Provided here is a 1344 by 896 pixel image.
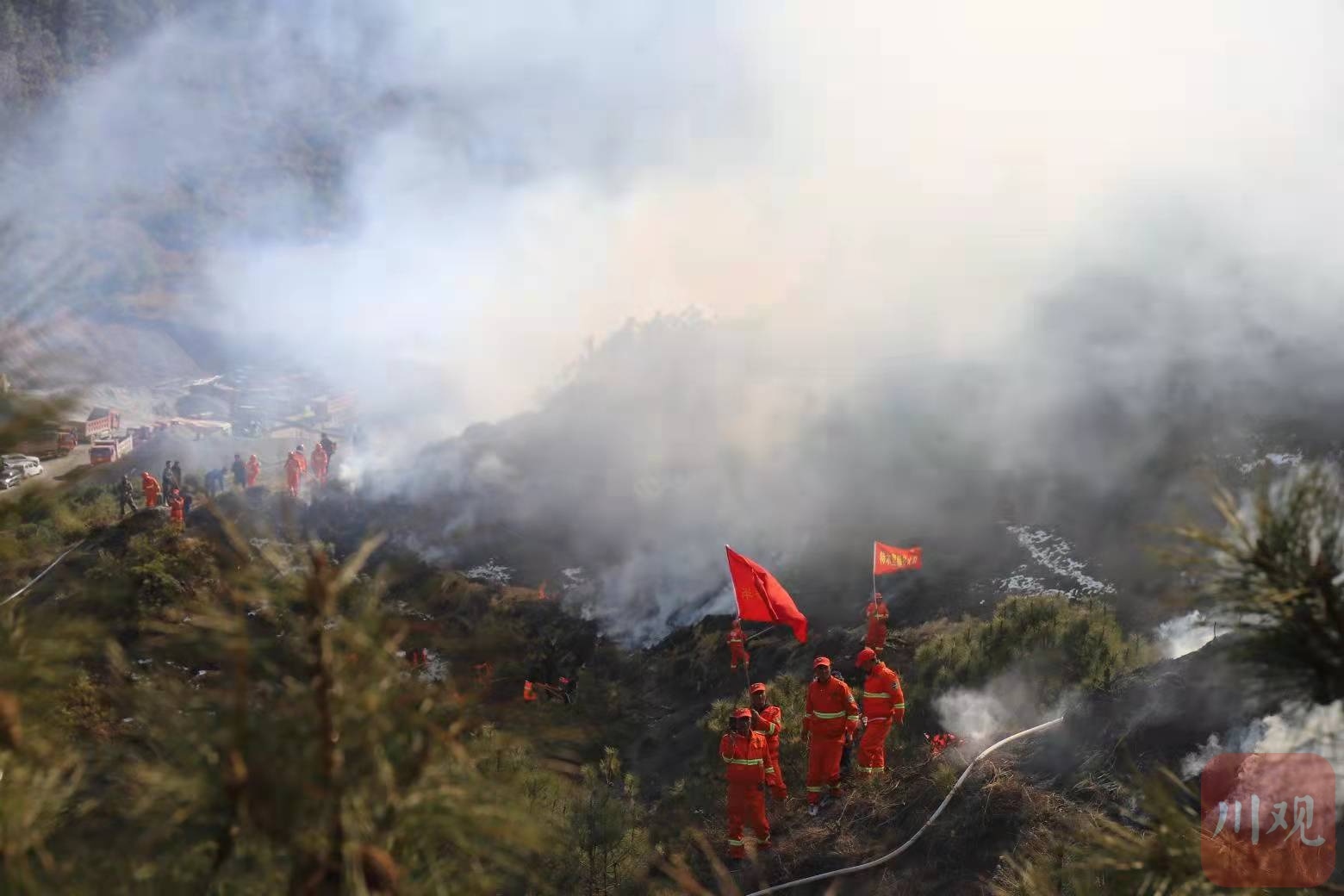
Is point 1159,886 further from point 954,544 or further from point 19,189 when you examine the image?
point 19,189

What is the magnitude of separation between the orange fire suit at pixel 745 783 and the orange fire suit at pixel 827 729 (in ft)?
2.26

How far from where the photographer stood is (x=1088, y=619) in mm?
12906

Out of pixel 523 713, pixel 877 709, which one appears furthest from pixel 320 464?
pixel 523 713

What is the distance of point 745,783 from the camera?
902 cm

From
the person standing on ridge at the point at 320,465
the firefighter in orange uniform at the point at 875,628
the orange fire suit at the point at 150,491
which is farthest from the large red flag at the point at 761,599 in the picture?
the person standing on ridge at the point at 320,465

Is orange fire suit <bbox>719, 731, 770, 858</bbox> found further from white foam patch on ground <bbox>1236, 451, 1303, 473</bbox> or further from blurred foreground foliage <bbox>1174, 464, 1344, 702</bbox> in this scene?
white foam patch on ground <bbox>1236, 451, 1303, 473</bbox>

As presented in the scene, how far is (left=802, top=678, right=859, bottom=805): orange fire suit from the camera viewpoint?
31.3 ft

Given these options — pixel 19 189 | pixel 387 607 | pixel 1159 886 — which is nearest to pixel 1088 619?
pixel 1159 886

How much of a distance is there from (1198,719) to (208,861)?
25.8ft

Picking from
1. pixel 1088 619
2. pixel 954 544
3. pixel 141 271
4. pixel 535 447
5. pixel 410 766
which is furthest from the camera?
pixel 141 271

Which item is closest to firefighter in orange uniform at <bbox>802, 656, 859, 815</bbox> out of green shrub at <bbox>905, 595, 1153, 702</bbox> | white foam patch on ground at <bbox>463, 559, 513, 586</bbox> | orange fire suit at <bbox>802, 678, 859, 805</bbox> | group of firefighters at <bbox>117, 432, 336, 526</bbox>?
orange fire suit at <bbox>802, 678, 859, 805</bbox>

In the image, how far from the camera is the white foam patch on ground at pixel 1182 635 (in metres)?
12.6

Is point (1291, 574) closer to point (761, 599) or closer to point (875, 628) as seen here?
point (761, 599)

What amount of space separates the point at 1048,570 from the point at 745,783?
411 inches
